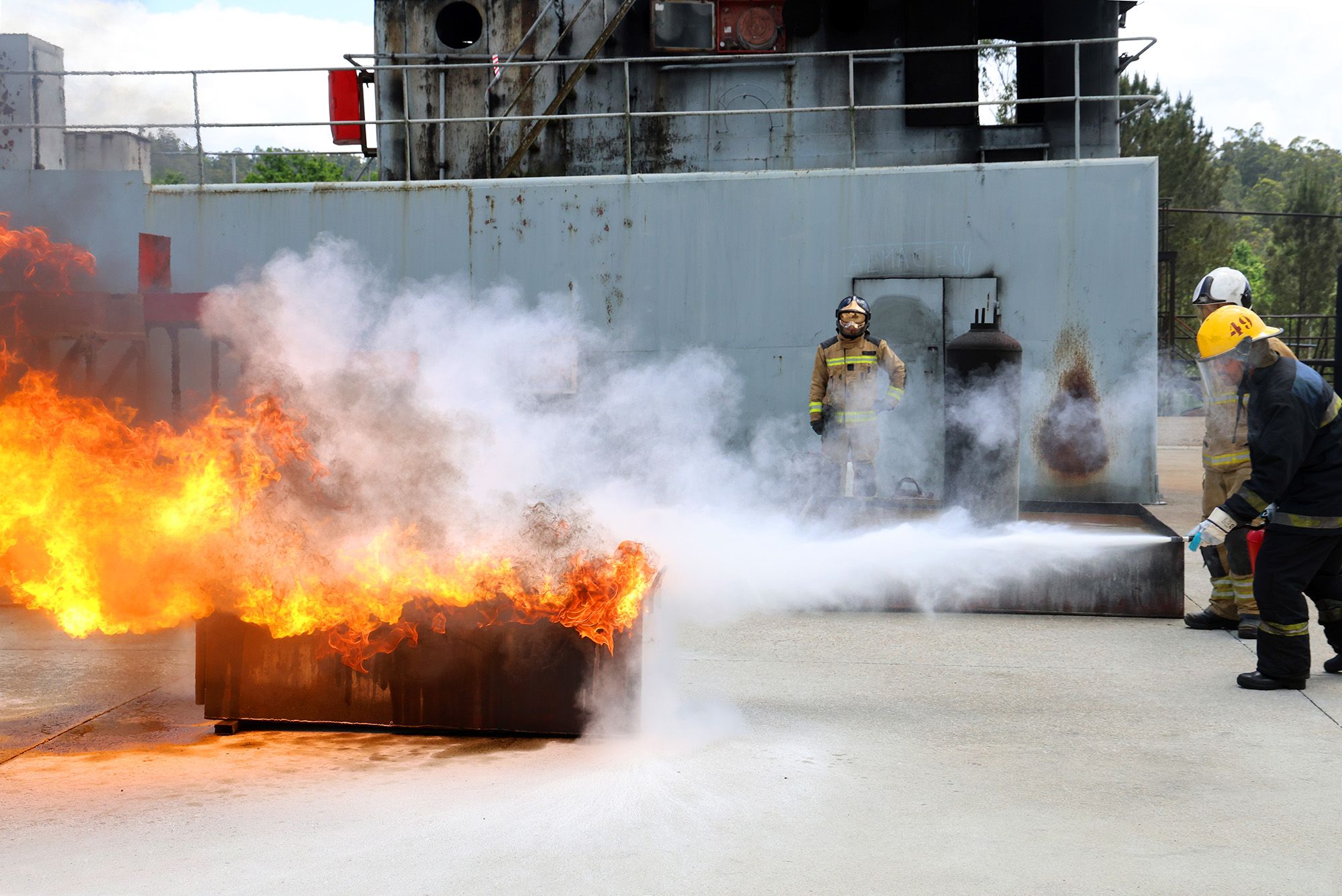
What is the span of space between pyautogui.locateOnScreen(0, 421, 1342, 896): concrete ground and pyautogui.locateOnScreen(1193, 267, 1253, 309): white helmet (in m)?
2.01

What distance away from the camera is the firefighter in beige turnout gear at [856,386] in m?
8.84

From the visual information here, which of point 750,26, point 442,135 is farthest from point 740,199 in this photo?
point 442,135

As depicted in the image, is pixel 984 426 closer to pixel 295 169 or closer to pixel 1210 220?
pixel 1210 220

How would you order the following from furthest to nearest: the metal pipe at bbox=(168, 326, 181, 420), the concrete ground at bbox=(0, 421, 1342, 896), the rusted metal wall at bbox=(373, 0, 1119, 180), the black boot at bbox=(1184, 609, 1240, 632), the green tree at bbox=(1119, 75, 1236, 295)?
1. the green tree at bbox=(1119, 75, 1236, 295)
2. the rusted metal wall at bbox=(373, 0, 1119, 180)
3. the metal pipe at bbox=(168, 326, 181, 420)
4. the black boot at bbox=(1184, 609, 1240, 632)
5. the concrete ground at bbox=(0, 421, 1342, 896)

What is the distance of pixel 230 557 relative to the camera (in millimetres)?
4695

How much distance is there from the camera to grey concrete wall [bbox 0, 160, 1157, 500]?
35.3 feet

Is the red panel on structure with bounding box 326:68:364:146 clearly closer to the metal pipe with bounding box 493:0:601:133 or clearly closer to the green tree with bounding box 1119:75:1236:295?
the metal pipe with bounding box 493:0:601:133

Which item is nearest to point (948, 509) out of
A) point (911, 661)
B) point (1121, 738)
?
point (911, 661)

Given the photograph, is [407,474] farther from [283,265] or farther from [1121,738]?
[283,265]

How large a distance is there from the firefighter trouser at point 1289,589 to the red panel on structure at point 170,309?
873cm

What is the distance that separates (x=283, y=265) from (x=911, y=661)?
8.35 m

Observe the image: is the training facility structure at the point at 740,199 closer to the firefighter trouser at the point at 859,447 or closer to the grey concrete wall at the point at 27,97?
the grey concrete wall at the point at 27,97

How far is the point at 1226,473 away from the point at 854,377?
297 cm

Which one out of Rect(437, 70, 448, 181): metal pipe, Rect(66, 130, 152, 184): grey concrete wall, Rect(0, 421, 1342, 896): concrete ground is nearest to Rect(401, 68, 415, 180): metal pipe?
Rect(437, 70, 448, 181): metal pipe
